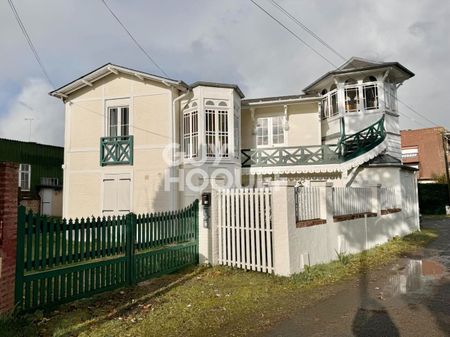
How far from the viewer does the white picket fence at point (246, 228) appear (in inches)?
318

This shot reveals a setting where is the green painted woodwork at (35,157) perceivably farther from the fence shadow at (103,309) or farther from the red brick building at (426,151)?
the red brick building at (426,151)

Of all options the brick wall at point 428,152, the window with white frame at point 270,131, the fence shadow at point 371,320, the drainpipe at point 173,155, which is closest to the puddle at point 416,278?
the fence shadow at point 371,320

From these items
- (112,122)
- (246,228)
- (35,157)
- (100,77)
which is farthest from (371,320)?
(35,157)

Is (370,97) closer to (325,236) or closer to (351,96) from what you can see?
(351,96)

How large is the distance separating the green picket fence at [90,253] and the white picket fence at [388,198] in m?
8.42

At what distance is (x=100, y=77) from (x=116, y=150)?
349 centimetres

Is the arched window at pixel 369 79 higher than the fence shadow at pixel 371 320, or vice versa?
the arched window at pixel 369 79

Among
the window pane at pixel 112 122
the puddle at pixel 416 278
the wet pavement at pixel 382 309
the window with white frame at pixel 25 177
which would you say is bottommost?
the puddle at pixel 416 278

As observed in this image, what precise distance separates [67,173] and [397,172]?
49.1ft

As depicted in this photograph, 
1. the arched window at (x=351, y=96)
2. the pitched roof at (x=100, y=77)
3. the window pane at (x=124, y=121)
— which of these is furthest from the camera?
the arched window at (x=351, y=96)

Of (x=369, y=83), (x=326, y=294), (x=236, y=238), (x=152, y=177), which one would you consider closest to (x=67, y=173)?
(x=152, y=177)

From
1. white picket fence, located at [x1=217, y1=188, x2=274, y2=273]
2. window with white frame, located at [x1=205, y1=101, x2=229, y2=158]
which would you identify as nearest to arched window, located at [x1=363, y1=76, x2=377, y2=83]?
window with white frame, located at [x1=205, y1=101, x2=229, y2=158]

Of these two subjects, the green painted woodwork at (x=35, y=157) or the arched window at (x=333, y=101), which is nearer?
the arched window at (x=333, y=101)

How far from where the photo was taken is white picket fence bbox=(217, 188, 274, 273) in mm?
8078
